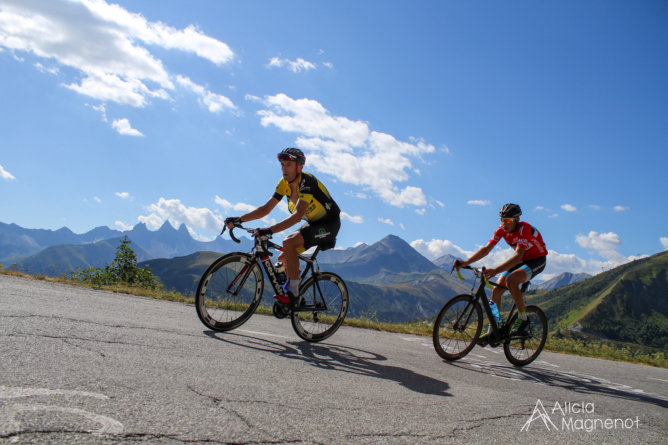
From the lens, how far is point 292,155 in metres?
5.84

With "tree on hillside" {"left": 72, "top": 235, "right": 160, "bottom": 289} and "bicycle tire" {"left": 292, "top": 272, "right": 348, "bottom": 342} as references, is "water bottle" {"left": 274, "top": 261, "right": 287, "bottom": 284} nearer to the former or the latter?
"bicycle tire" {"left": 292, "top": 272, "right": 348, "bottom": 342}

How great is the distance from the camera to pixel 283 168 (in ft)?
19.2

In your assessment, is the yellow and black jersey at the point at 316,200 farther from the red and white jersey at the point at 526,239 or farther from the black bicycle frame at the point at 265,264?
the red and white jersey at the point at 526,239

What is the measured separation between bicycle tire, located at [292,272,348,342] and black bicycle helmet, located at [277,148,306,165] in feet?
6.31

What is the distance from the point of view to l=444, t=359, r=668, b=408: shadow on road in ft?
17.3

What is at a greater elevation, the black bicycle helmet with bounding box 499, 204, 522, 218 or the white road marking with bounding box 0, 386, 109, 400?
the black bicycle helmet with bounding box 499, 204, 522, 218

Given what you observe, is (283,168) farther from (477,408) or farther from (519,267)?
(519,267)

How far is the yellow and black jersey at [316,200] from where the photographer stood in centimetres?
567

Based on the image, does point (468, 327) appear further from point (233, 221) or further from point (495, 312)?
point (233, 221)

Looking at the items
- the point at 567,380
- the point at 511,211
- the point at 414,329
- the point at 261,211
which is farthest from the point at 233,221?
the point at 414,329

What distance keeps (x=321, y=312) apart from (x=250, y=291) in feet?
4.24

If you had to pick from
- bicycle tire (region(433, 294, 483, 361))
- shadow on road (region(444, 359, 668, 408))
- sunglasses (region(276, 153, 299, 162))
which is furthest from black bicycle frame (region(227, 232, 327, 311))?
shadow on road (region(444, 359, 668, 408))

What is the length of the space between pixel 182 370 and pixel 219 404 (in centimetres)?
85

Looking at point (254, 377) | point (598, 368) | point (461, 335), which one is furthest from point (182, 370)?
point (598, 368)
